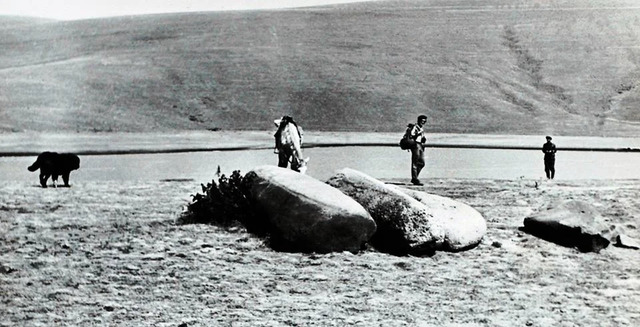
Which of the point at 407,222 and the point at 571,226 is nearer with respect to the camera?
the point at 407,222

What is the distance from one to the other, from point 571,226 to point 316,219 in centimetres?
346

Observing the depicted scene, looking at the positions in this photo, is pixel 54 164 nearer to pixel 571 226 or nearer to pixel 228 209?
pixel 228 209

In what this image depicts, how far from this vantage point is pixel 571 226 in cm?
947

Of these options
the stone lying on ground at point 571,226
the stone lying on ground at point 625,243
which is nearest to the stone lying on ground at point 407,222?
the stone lying on ground at point 571,226

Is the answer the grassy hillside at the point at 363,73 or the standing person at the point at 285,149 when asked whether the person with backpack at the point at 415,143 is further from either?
the grassy hillside at the point at 363,73

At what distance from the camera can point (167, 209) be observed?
11156 mm

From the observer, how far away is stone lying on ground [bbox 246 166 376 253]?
8461mm

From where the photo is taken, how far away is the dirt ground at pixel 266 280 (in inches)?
254

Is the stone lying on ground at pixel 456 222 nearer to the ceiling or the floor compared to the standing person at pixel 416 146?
nearer to the floor

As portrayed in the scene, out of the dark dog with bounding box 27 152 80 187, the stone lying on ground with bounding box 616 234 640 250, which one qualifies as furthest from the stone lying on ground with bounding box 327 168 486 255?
the dark dog with bounding box 27 152 80 187

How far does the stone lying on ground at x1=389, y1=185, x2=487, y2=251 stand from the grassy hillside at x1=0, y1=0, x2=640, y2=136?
32.9 m

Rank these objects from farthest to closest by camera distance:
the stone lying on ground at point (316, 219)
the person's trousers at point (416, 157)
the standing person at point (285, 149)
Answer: the person's trousers at point (416, 157) < the standing person at point (285, 149) < the stone lying on ground at point (316, 219)

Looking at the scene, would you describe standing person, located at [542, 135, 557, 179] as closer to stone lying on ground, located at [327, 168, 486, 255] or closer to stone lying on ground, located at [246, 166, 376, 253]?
stone lying on ground, located at [327, 168, 486, 255]

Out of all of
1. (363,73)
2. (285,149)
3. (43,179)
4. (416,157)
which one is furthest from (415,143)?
(363,73)
